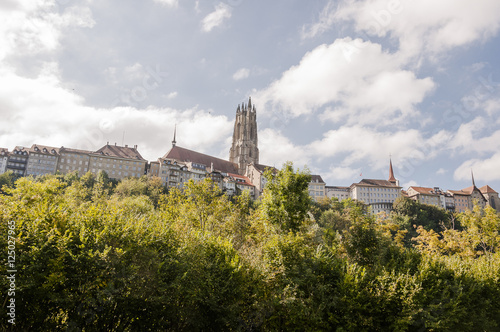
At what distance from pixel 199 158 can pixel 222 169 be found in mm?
10876

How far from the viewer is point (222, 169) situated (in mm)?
130500

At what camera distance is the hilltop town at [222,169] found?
99.2 metres

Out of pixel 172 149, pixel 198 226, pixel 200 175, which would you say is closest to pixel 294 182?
pixel 198 226

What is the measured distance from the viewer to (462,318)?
2072 cm

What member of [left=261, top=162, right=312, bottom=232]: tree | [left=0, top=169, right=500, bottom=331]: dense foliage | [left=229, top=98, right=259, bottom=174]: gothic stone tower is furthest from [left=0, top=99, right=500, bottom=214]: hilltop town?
[left=0, top=169, right=500, bottom=331]: dense foliage

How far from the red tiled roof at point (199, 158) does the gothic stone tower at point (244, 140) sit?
164 inches

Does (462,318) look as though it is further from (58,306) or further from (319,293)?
(58,306)

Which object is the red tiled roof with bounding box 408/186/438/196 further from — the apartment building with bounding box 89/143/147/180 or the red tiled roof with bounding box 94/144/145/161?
the red tiled roof with bounding box 94/144/145/161

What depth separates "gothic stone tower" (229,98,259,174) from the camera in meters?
139

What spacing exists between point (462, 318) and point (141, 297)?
20.1m

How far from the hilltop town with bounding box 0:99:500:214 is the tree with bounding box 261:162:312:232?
205 feet

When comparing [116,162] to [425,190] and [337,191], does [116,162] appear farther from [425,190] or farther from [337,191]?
[425,190]

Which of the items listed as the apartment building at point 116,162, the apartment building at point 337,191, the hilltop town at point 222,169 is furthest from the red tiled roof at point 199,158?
the apartment building at point 337,191

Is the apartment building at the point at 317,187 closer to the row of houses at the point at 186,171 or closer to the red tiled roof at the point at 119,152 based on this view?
the row of houses at the point at 186,171
